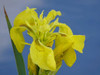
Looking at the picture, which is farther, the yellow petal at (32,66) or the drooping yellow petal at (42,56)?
the yellow petal at (32,66)

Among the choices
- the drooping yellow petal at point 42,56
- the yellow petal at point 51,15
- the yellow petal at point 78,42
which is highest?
the yellow petal at point 51,15

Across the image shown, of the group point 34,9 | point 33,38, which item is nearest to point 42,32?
point 33,38

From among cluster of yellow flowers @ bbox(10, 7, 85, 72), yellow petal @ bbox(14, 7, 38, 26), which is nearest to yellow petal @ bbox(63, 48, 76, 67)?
cluster of yellow flowers @ bbox(10, 7, 85, 72)

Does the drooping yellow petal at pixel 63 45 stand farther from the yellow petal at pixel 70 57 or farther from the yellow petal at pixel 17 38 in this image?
the yellow petal at pixel 17 38

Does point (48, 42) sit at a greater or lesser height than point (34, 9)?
lesser

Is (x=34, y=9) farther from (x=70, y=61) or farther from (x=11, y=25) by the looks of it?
(x=70, y=61)

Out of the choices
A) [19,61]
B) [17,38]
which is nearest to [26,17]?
[17,38]

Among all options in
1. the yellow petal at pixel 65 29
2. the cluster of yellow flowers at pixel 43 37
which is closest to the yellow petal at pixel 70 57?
the cluster of yellow flowers at pixel 43 37
